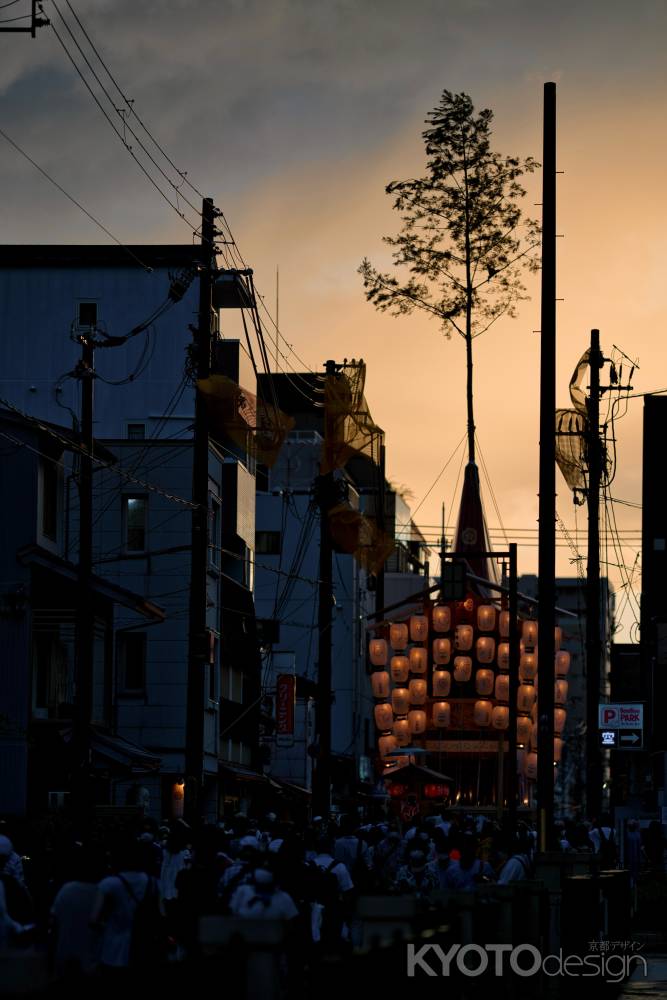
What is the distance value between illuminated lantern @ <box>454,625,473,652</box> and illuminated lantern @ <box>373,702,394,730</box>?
3.35 m

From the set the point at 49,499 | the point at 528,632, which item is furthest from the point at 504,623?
the point at 49,499

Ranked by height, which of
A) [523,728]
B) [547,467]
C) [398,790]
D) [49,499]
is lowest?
[398,790]

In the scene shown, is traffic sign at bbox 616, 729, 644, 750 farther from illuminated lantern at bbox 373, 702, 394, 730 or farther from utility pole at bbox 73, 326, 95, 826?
illuminated lantern at bbox 373, 702, 394, 730

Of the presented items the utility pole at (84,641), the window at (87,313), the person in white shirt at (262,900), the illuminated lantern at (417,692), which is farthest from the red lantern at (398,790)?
the person in white shirt at (262,900)

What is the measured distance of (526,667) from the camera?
61.5 meters

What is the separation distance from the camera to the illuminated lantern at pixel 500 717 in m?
60.5

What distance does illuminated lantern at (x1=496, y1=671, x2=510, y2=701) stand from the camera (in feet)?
199

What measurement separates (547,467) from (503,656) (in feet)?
130

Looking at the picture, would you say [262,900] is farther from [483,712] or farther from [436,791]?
[436,791]

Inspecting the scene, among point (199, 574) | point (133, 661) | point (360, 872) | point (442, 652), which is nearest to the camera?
point (360, 872)

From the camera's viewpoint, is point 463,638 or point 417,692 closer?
point 463,638

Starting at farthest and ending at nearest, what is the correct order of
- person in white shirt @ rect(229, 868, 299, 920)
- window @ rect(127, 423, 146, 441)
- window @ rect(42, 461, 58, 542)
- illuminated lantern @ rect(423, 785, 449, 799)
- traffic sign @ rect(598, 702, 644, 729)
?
illuminated lantern @ rect(423, 785, 449, 799)
window @ rect(127, 423, 146, 441)
traffic sign @ rect(598, 702, 644, 729)
window @ rect(42, 461, 58, 542)
person in white shirt @ rect(229, 868, 299, 920)

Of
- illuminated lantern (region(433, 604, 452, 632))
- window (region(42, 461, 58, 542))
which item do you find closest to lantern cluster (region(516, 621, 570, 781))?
illuminated lantern (region(433, 604, 452, 632))

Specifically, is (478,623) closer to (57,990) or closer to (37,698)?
(37,698)
